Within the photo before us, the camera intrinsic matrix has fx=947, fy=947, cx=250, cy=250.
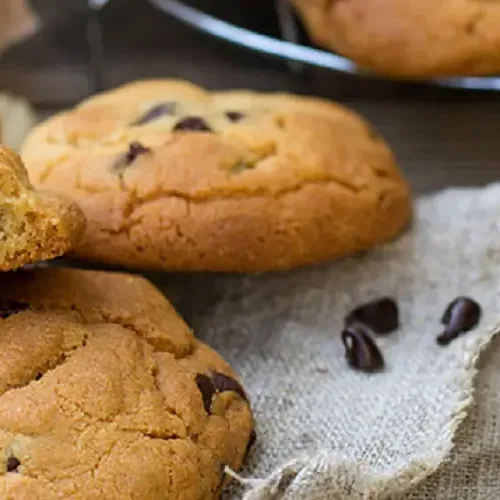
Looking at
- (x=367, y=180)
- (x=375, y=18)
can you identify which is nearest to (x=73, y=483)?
(x=367, y=180)

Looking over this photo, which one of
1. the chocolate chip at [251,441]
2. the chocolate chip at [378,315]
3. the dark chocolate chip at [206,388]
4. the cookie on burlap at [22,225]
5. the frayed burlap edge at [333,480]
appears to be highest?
the cookie on burlap at [22,225]

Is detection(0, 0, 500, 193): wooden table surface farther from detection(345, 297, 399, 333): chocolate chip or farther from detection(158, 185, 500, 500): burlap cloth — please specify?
detection(345, 297, 399, 333): chocolate chip

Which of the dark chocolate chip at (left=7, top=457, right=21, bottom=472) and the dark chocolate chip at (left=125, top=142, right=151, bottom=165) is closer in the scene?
the dark chocolate chip at (left=7, top=457, right=21, bottom=472)

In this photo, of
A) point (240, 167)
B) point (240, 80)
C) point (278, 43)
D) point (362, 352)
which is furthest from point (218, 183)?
point (240, 80)

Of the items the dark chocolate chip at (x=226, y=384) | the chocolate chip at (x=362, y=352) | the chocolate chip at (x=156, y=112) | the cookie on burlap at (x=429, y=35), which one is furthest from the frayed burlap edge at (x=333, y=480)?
the cookie on burlap at (x=429, y=35)

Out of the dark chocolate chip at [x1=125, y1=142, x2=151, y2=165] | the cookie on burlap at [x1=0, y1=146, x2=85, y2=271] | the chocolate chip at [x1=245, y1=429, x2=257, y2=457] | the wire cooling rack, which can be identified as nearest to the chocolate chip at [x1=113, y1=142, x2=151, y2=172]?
the dark chocolate chip at [x1=125, y1=142, x2=151, y2=165]

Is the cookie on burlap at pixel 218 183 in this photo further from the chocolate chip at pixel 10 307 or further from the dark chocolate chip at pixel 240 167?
the chocolate chip at pixel 10 307
